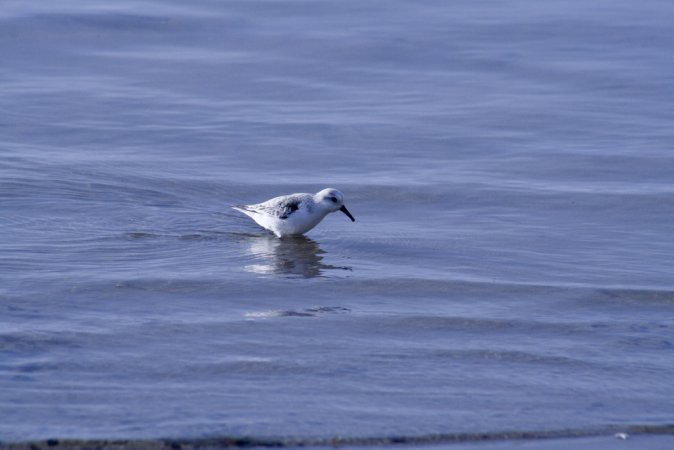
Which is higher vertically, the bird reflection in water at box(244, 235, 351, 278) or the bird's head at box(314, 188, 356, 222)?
the bird's head at box(314, 188, 356, 222)

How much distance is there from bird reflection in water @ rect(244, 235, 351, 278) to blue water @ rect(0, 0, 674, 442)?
0.05 metres

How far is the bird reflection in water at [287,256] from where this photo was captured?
436 inches

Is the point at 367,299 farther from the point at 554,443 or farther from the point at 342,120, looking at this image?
the point at 342,120

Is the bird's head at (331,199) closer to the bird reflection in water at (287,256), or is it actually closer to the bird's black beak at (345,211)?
the bird's black beak at (345,211)

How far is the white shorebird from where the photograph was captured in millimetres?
12414

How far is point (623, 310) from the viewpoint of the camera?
982 cm

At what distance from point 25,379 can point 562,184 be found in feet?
28.1

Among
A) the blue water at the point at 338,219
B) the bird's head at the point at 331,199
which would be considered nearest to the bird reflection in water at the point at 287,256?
the blue water at the point at 338,219

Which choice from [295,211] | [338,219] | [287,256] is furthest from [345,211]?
[287,256]

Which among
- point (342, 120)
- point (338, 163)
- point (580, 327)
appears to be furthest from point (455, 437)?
point (342, 120)

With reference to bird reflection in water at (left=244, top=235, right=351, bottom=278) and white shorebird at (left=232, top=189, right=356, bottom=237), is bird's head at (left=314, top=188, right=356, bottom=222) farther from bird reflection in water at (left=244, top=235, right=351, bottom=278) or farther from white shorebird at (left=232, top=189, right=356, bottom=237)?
bird reflection in water at (left=244, top=235, right=351, bottom=278)

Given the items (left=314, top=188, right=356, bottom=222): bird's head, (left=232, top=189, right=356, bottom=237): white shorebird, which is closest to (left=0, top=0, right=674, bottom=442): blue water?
(left=232, top=189, right=356, bottom=237): white shorebird

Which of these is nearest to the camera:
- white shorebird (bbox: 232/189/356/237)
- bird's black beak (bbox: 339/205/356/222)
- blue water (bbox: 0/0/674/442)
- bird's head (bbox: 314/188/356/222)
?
blue water (bbox: 0/0/674/442)

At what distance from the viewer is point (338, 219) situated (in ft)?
44.9
